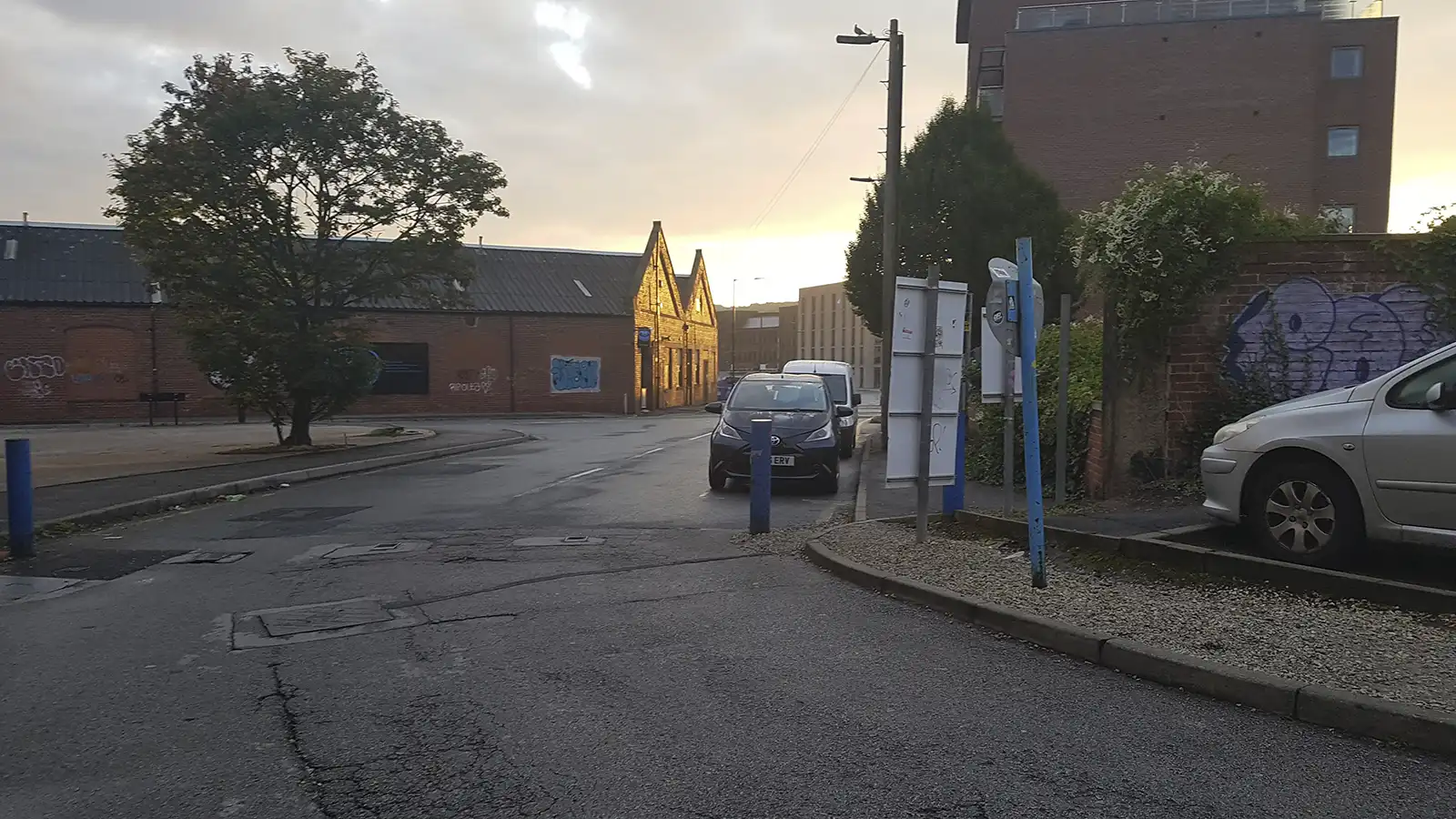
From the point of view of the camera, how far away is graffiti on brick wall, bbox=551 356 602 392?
135 feet

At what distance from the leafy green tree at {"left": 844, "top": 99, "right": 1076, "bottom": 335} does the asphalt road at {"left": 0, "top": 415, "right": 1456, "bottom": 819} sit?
2099 centimetres

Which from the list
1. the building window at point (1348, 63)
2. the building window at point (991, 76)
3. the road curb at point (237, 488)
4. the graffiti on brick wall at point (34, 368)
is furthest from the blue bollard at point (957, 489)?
the building window at point (991, 76)

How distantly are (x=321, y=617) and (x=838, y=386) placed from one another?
16070mm

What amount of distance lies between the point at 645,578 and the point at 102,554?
5127 millimetres

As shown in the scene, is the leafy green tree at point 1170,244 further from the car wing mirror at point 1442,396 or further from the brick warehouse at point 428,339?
the brick warehouse at point 428,339

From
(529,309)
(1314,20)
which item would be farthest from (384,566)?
(1314,20)

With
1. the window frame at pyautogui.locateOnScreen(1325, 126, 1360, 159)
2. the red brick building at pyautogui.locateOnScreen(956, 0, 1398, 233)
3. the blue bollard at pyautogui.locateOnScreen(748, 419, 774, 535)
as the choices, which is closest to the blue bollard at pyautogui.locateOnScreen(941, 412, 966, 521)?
the blue bollard at pyautogui.locateOnScreen(748, 419, 774, 535)

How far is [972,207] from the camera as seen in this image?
26.8 meters

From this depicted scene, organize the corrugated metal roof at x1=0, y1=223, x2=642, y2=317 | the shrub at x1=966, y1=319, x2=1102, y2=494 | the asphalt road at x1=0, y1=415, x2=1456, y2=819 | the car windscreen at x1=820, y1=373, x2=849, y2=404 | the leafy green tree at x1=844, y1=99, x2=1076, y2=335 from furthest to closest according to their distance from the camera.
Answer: the corrugated metal roof at x1=0, y1=223, x2=642, y2=317 → the leafy green tree at x1=844, y1=99, x2=1076, y2=335 → the car windscreen at x1=820, y1=373, x2=849, y2=404 → the shrub at x1=966, y1=319, x2=1102, y2=494 → the asphalt road at x1=0, y1=415, x2=1456, y2=819

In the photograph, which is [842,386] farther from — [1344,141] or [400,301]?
Answer: [1344,141]

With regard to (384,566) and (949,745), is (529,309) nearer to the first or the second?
(384,566)

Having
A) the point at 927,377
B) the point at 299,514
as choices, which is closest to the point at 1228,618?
the point at 927,377

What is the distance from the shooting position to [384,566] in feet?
26.5

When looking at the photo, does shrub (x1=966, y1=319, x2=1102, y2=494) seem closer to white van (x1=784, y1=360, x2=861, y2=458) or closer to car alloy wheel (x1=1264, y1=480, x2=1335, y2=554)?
car alloy wheel (x1=1264, y1=480, x2=1335, y2=554)
